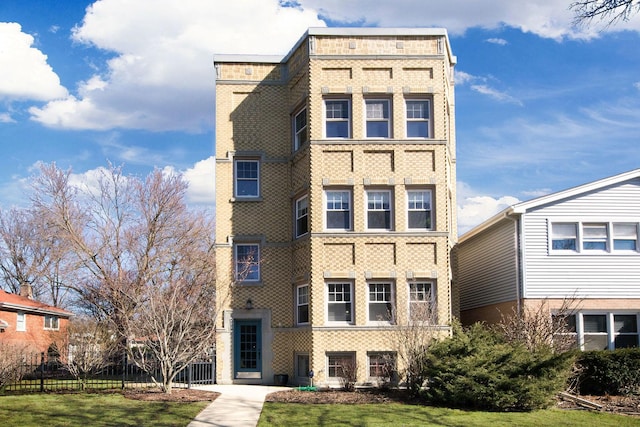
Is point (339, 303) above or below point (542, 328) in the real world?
above

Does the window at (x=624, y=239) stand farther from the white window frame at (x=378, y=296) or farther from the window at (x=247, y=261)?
the window at (x=247, y=261)

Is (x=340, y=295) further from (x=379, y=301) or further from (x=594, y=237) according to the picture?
(x=594, y=237)

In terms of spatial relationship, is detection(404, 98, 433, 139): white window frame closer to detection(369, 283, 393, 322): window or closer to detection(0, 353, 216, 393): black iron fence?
detection(369, 283, 393, 322): window

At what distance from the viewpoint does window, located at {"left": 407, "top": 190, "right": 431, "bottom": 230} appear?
Answer: 24219 millimetres

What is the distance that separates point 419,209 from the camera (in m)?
24.3


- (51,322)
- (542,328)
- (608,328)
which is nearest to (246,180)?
(542,328)

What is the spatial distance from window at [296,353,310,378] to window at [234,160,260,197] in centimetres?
624

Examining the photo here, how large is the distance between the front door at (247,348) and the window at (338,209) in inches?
185

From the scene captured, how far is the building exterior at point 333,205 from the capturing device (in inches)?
933

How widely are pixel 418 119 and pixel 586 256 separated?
24.7 feet

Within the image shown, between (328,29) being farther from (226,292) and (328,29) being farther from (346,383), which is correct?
(346,383)

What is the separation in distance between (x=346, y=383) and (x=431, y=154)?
27.4 feet

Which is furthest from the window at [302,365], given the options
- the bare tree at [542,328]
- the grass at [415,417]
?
the bare tree at [542,328]

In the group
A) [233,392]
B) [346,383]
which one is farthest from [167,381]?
[346,383]
